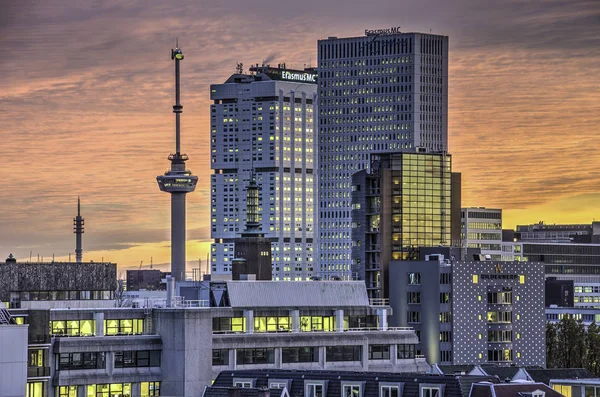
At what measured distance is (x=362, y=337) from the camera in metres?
195

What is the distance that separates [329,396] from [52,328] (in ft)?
144

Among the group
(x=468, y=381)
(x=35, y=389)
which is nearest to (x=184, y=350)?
(x=35, y=389)

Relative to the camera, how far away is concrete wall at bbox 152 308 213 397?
175 metres

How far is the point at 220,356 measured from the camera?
18150cm

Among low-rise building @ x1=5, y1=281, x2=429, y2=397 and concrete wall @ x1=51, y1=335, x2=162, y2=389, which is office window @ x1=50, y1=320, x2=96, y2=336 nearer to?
low-rise building @ x1=5, y1=281, x2=429, y2=397

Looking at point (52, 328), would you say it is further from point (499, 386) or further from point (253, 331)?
point (499, 386)

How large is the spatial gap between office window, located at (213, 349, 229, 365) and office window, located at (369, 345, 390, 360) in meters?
20.8

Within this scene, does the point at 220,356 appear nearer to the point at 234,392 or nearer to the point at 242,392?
the point at 234,392

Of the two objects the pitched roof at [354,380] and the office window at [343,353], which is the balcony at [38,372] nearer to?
the pitched roof at [354,380]

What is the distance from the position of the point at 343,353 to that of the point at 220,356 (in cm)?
1788

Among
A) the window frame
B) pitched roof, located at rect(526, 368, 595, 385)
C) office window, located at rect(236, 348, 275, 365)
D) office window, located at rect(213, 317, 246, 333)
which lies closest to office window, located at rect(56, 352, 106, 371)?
office window, located at rect(213, 317, 246, 333)

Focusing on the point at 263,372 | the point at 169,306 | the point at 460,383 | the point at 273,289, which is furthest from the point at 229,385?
the point at 273,289

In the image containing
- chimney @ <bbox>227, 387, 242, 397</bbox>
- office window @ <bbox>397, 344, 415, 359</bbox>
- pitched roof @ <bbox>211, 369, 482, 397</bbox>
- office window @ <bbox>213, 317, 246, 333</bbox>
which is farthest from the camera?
Result: office window @ <bbox>397, 344, 415, 359</bbox>

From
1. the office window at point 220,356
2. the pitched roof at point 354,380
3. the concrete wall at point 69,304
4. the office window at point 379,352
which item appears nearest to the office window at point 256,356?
the office window at point 220,356
